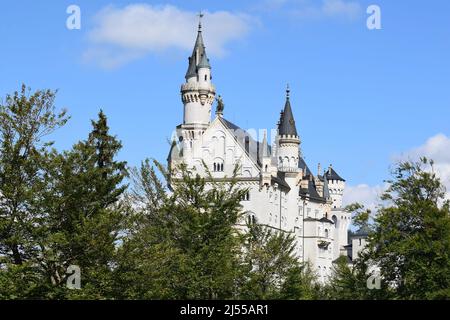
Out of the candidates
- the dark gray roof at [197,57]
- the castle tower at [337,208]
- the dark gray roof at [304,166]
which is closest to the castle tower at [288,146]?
the dark gray roof at [197,57]

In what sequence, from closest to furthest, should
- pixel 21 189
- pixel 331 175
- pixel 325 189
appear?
pixel 21 189, pixel 325 189, pixel 331 175

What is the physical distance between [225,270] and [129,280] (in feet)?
37.0

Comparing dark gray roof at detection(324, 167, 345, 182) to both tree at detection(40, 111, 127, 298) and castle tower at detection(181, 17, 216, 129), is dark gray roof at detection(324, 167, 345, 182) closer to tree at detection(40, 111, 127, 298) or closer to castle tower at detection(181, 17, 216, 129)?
castle tower at detection(181, 17, 216, 129)

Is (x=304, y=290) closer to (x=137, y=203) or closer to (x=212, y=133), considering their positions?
(x=137, y=203)

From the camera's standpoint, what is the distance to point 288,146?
424 feet

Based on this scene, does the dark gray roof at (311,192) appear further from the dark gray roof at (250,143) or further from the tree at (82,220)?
the tree at (82,220)

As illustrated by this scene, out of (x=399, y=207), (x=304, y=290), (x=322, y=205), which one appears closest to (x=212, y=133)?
(x=322, y=205)

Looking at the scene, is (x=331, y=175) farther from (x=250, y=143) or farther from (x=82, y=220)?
(x=82, y=220)

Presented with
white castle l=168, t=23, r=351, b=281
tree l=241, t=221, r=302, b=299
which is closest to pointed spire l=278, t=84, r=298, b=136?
white castle l=168, t=23, r=351, b=281

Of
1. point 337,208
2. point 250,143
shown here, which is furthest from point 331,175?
point 250,143

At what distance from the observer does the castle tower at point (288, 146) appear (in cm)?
12938

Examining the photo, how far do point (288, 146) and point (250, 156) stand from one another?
959 centimetres

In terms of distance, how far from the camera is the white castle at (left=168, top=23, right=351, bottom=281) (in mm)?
120438
